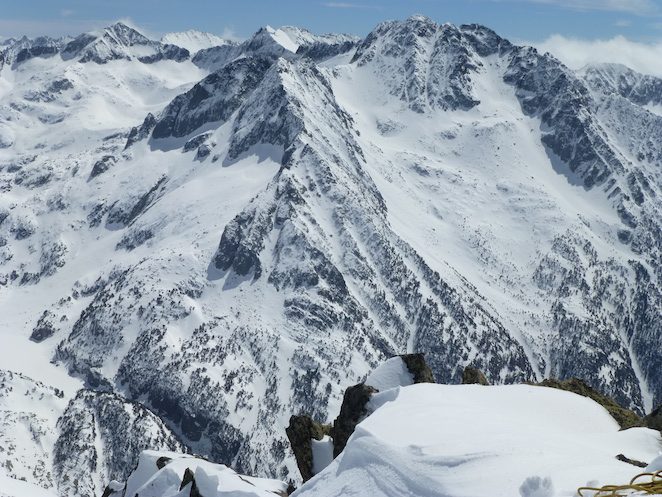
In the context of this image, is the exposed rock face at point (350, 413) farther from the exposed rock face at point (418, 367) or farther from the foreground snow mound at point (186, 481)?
the exposed rock face at point (418, 367)

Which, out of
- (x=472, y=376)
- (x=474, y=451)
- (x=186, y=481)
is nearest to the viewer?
(x=474, y=451)

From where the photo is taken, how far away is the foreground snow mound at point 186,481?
38.9 metres

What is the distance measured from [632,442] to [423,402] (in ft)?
30.9

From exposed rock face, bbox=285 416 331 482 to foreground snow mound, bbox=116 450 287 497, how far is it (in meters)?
2.39

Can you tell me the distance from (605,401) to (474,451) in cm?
2977

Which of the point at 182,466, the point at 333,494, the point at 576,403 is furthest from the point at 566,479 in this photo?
the point at 182,466

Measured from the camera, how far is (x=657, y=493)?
16.1m

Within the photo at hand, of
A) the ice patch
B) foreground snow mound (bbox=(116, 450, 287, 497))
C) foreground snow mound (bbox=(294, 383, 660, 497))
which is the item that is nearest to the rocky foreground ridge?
foreground snow mound (bbox=(116, 450, 287, 497))

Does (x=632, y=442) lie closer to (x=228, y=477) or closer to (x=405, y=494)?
(x=405, y=494)

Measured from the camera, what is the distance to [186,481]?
145 ft

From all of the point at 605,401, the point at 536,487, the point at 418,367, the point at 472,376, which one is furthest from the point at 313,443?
the point at 536,487

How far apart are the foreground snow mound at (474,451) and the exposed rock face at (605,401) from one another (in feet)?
14.8

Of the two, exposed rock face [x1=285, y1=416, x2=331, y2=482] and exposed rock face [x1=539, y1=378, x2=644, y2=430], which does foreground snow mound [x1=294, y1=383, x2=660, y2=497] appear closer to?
exposed rock face [x1=539, y1=378, x2=644, y2=430]

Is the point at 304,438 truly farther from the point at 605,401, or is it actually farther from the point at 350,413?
the point at 605,401
